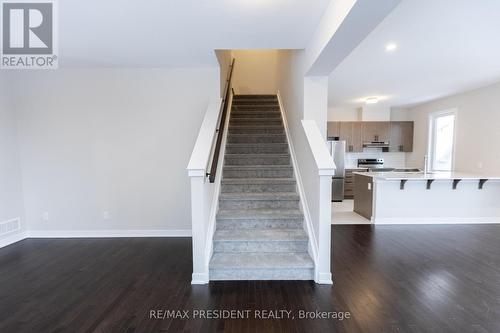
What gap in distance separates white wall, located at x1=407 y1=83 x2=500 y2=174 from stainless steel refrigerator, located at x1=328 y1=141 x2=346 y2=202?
8.47 feet

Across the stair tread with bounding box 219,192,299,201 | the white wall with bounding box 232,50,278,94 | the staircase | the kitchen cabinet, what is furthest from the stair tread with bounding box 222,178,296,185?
the kitchen cabinet

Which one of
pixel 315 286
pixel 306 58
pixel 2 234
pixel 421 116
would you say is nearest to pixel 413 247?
pixel 315 286

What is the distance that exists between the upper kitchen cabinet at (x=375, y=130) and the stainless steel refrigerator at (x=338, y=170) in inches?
38.8

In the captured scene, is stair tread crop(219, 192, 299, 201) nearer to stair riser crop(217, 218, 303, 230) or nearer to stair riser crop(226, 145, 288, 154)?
stair riser crop(217, 218, 303, 230)

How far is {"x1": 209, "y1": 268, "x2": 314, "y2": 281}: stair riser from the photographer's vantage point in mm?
2617

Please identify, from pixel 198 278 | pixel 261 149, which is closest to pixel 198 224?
pixel 198 278

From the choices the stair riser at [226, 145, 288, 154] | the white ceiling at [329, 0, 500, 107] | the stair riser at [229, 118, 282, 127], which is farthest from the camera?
the stair riser at [229, 118, 282, 127]

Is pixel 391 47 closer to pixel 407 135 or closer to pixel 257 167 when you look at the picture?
pixel 257 167

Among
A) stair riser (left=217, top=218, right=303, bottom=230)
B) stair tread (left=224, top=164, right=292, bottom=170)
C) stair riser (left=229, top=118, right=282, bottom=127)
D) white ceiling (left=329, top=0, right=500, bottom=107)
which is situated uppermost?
white ceiling (left=329, top=0, right=500, bottom=107)

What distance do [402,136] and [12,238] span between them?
919cm

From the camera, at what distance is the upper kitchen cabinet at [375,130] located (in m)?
7.16

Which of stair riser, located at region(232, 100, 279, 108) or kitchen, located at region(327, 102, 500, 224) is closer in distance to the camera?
kitchen, located at region(327, 102, 500, 224)

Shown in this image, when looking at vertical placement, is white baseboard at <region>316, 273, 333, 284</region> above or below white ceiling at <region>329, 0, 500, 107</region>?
below

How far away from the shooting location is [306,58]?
2955 mm
